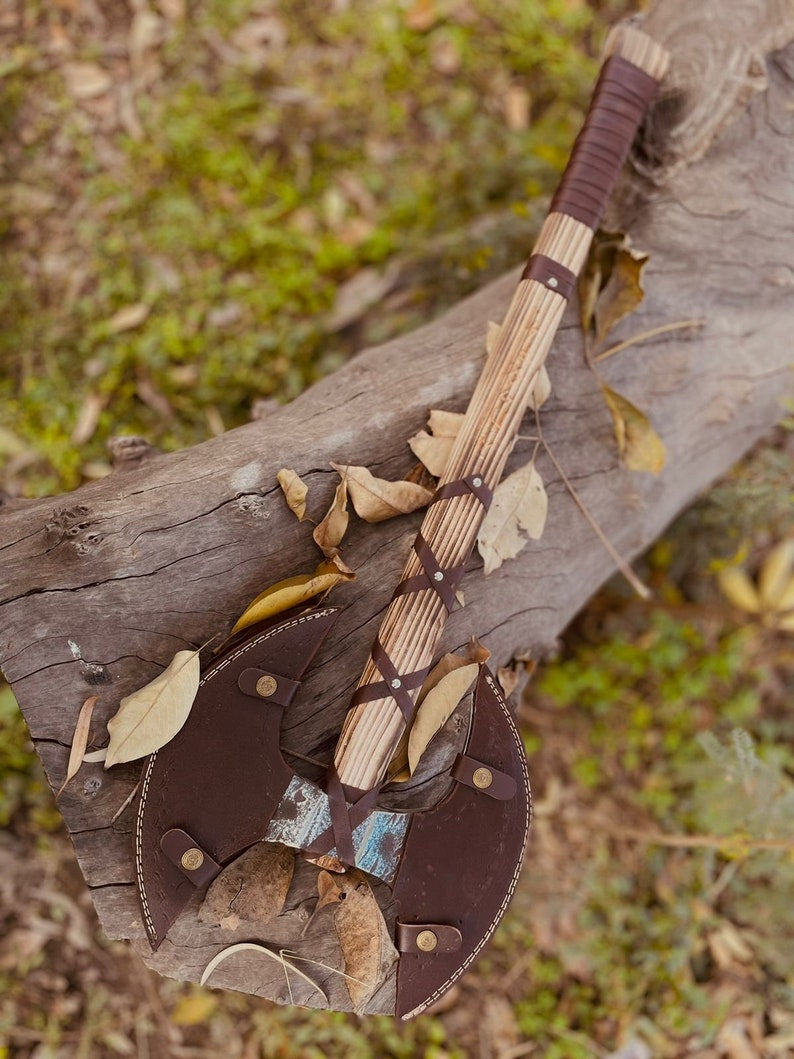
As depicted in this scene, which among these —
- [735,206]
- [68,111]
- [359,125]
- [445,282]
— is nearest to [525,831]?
[735,206]

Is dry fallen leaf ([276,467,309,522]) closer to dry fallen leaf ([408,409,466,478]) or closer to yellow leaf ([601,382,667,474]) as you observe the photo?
dry fallen leaf ([408,409,466,478])

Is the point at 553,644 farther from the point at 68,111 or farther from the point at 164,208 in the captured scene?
the point at 68,111

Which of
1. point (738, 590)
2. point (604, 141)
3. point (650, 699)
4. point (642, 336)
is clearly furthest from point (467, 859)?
point (738, 590)

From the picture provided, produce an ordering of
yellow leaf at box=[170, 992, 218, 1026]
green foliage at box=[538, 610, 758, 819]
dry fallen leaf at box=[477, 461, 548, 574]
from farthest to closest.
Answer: green foliage at box=[538, 610, 758, 819] < yellow leaf at box=[170, 992, 218, 1026] < dry fallen leaf at box=[477, 461, 548, 574]

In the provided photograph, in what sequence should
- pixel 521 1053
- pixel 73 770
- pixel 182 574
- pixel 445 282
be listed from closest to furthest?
1. pixel 73 770
2. pixel 182 574
3. pixel 521 1053
4. pixel 445 282

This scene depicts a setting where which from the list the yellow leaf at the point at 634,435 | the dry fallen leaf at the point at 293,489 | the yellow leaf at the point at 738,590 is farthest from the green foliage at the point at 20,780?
the yellow leaf at the point at 738,590

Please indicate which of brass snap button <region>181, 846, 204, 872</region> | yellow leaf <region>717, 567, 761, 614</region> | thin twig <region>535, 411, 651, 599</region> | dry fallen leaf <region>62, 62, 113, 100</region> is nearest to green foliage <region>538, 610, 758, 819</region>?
yellow leaf <region>717, 567, 761, 614</region>

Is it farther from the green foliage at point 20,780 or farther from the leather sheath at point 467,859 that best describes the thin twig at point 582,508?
the green foliage at point 20,780
